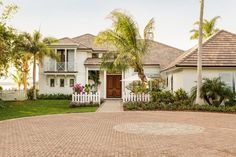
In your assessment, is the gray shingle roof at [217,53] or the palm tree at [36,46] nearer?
the gray shingle roof at [217,53]

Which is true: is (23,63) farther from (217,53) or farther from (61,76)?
(217,53)

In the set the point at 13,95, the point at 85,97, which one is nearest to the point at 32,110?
the point at 85,97

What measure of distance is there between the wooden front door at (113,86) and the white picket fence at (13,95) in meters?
8.95

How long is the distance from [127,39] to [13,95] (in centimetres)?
1450

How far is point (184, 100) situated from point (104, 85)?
12.4 meters

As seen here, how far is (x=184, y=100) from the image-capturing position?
22422 millimetres

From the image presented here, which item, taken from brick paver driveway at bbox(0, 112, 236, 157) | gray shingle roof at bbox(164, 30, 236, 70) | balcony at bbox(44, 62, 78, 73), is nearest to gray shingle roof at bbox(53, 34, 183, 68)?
balcony at bbox(44, 62, 78, 73)

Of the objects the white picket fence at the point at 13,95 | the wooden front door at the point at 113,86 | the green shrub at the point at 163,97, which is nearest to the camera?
the green shrub at the point at 163,97

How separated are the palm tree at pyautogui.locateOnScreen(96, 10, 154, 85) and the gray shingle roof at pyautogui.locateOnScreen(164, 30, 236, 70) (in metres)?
3.46

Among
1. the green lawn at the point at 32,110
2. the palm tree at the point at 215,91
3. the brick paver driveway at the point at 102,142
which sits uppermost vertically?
the palm tree at the point at 215,91

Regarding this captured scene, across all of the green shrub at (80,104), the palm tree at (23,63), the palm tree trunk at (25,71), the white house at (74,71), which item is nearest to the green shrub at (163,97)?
the green shrub at (80,104)

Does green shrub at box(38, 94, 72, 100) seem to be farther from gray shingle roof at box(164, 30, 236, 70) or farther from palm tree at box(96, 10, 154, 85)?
gray shingle roof at box(164, 30, 236, 70)

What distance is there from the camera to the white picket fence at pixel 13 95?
32.6m

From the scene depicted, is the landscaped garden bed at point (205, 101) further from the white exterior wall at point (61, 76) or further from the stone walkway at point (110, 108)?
the white exterior wall at point (61, 76)
